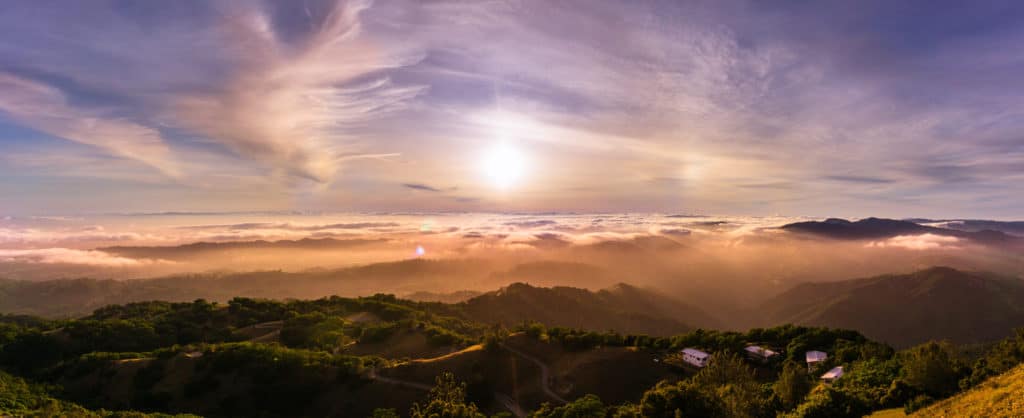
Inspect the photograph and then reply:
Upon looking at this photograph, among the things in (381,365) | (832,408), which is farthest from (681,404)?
(381,365)

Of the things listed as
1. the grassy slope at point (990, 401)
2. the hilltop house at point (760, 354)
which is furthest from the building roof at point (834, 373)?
the grassy slope at point (990, 401)

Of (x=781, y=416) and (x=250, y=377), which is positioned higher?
(x=781, y=416)

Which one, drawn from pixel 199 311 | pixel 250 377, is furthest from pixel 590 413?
pixel 199 311

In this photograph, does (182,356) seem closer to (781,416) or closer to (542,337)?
(542,337)

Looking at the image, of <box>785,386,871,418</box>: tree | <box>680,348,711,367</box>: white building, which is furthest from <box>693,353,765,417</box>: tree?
<box>680,348,711,367</box>: white building

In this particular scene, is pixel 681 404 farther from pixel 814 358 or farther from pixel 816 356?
pixel 816 356

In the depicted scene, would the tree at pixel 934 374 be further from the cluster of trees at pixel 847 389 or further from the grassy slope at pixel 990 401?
the grassy slope at pixel 990 401
